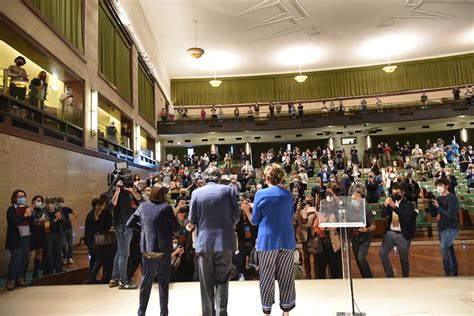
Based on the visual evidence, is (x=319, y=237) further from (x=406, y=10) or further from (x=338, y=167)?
(x=406, y=10)

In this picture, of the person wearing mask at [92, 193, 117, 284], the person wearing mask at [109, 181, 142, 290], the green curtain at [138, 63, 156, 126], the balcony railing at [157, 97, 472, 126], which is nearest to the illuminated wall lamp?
the person wearing mask at [92, 193, 117, 284]

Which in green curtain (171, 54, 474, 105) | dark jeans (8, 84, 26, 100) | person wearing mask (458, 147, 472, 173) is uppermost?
green curtain (171, 54, 474, 105)

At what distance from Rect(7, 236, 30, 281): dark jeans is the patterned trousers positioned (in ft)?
11.5

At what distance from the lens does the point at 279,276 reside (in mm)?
2869

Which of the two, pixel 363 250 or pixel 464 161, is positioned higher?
pixel 464 161

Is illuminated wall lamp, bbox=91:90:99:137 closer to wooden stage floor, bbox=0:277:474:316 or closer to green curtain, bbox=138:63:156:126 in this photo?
wooden stage floor, bbox=0:277:474:316

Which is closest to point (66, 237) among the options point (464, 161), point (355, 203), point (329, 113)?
point (355, 203)

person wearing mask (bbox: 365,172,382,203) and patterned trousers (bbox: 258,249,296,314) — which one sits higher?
person wearing mask (bbox: 365,172,382,203)

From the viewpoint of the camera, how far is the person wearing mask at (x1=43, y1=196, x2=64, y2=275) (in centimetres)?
543

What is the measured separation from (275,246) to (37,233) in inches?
159

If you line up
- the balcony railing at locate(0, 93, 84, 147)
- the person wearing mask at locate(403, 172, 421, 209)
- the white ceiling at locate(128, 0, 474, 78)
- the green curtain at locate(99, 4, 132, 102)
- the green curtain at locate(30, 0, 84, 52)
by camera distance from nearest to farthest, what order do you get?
the balcony railing at locate(0, 93, 84, 147)
the green curtain at locate(30, 0, 84, 52)
the person wearing mask at locate(403, 172, 421, 209)
the green curtain at locate(99, 4, 132, 102)
the white ceiling at locate(128, 0, 474, 78)

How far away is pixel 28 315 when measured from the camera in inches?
138

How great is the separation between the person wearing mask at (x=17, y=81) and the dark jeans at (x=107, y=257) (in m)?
3.25

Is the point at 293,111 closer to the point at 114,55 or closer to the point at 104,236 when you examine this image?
the point at 114,55
